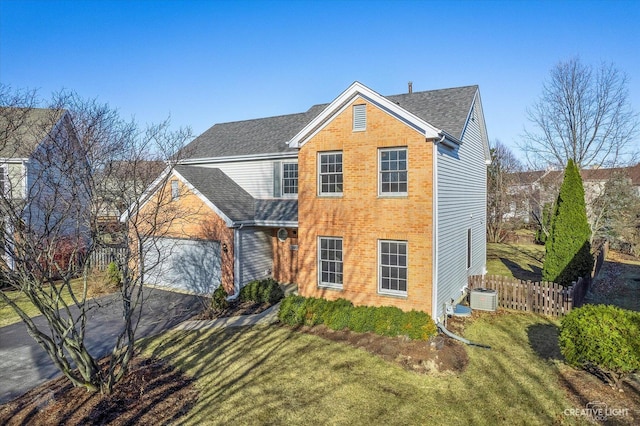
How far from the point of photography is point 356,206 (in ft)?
→ 45.3

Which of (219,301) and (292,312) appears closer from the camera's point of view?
(292,312)

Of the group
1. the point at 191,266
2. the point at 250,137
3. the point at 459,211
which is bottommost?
the point at 191,266

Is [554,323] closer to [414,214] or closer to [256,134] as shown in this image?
[414,214]

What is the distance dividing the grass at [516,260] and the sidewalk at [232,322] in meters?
13.7

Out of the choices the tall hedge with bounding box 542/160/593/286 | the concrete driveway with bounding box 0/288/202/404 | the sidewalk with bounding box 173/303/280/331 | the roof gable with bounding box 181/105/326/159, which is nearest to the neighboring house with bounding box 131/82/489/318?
the roof gable with bounding box 181/105/326/159

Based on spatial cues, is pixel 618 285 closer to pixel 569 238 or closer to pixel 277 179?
pixel 569 238

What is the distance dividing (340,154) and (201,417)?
972 cm

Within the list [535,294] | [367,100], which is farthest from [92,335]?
[535,294]

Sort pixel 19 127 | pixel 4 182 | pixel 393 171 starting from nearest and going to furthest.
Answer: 1. pixel 4 182
2. pixel 19 127
3. pixel 393 171

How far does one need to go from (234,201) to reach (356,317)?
8.81 metres

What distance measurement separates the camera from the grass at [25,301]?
14759 millimetres

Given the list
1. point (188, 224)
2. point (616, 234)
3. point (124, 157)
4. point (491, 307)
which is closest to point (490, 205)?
point (616, 234)

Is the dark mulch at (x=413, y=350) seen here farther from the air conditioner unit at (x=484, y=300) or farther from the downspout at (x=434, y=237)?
the air conditioner unit at (x=484, y=300)

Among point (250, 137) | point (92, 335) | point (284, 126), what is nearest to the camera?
point (92, 335)
